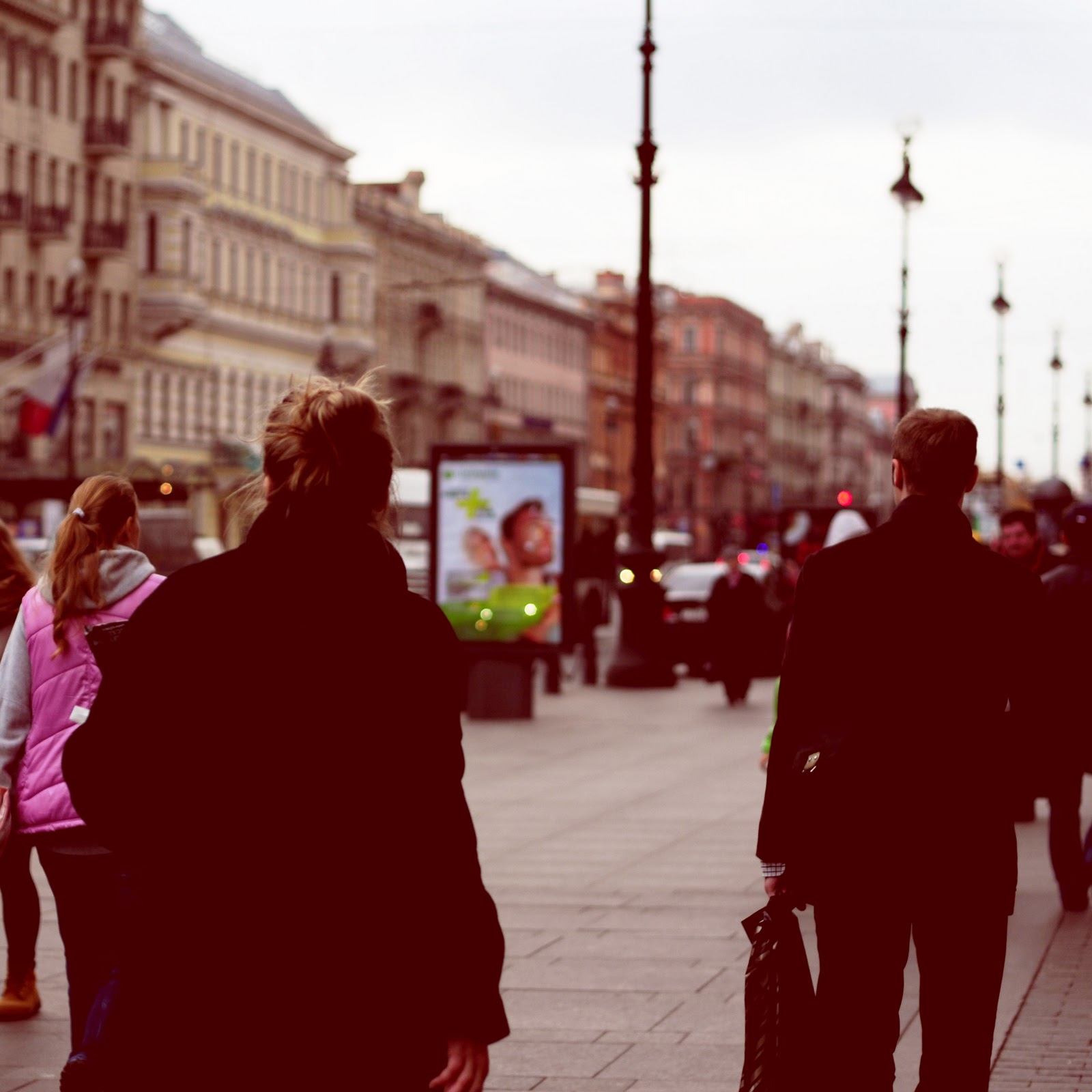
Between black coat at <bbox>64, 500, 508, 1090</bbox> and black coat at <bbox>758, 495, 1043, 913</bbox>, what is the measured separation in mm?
1719

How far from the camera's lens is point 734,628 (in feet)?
91.5

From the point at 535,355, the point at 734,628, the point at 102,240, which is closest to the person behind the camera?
the point at 734,628

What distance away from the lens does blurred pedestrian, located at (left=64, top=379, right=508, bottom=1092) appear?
143 inches

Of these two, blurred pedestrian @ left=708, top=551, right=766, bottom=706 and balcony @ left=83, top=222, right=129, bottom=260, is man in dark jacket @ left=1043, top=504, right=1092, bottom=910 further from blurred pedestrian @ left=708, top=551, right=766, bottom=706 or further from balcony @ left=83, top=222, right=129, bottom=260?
balcony @ left=83, top=222, right=129, bottom=260

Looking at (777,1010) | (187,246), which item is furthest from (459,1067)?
(187,246)

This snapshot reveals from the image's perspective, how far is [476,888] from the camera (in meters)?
3.72

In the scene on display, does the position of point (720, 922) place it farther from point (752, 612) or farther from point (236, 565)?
point (752, 612)

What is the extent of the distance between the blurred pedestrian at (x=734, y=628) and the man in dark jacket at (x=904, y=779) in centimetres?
2214

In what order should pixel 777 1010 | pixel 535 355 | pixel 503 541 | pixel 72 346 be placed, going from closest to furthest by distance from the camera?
pixel 777 1010 → pixel 503 541 → pixel 72 346 → pixel 535 355

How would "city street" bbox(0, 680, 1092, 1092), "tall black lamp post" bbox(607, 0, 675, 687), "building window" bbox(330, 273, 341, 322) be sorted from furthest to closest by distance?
"building window" bbox(330, 273, 341, 322)
"tall black lamp post" bbox(607, 0, 675, 687)
"city street" bbox(0, 680, 1092, 1092)

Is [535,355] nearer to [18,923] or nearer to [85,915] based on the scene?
[18,923]

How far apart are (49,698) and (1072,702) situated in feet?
16.2

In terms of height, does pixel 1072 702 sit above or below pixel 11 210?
below

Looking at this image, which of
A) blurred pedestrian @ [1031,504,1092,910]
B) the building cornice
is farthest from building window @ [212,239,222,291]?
Result: blurred pedestrian @ [1031,504,1092,910]
